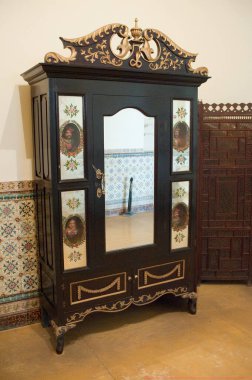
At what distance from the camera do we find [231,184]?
131 inches

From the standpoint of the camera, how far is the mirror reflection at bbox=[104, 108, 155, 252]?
2.46 m

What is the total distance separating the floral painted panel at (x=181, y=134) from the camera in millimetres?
2604

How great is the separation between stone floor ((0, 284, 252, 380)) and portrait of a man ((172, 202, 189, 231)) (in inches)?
28.3

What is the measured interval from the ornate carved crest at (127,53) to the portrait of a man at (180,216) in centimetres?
93

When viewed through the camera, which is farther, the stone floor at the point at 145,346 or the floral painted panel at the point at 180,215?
the floral painted panel at the point at 180,215

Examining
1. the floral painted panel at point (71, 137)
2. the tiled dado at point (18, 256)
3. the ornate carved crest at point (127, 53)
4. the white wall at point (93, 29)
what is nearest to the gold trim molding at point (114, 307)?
the tiled dado at point (18, 256)

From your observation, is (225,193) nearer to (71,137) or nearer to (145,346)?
(145,346)

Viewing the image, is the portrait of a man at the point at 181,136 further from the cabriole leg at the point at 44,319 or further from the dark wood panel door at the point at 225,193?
the cabriole leg at the point at 44,319

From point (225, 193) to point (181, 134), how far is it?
37.2 inches

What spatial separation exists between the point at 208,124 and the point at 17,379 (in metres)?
2.37

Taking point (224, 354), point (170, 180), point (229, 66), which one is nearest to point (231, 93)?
point (229, 66)

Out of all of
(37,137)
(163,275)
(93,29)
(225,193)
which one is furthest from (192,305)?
(93,29)

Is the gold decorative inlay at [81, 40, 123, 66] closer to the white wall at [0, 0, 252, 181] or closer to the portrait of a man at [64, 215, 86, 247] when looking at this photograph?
the white wall at [0, 0, 252, 181]

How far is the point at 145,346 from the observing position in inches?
98.5
